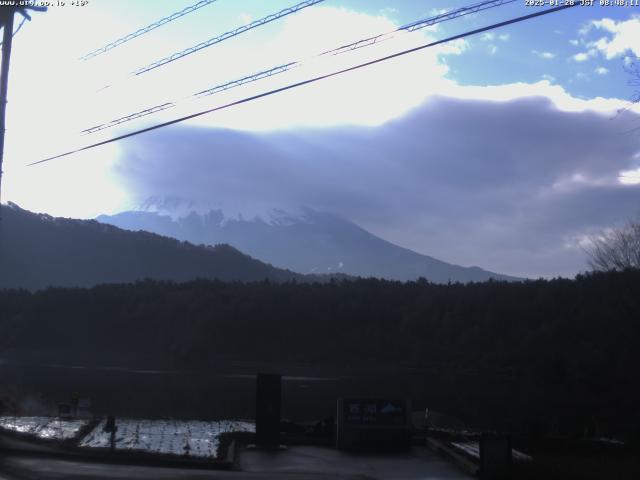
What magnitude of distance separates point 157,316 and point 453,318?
137ft

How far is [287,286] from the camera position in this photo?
13112cm

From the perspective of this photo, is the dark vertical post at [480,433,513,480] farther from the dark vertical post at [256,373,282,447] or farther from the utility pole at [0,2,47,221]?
the utility pole at [0,2,47,221]

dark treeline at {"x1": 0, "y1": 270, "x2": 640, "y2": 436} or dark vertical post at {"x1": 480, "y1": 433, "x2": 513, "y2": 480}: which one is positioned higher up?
dark treeline at {"x1": 0, "y1": 270, "x2": 640, "y2": 436}

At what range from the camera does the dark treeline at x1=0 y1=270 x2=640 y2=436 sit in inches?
3723

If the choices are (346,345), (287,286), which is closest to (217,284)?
(287,286)

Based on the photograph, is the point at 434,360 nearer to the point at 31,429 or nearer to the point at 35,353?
the point at 35,353

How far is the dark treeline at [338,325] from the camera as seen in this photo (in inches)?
3723

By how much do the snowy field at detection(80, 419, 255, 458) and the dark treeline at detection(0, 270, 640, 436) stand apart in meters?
61.1

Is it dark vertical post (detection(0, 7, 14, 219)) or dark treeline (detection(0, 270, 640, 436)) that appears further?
dark treeline (detection(0, 270, 640, 436))

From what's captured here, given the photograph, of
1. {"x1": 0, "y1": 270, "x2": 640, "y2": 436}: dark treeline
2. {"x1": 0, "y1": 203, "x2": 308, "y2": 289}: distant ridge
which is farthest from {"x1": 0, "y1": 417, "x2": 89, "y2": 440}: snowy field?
{"x1": 0, "y1": 203, "x2": 308, "y2": 289}: distant ridge

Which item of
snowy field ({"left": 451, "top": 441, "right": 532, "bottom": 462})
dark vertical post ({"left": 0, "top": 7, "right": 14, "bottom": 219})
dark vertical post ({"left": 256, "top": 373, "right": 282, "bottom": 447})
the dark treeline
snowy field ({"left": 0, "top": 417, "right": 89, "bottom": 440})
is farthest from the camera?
the dark treeline

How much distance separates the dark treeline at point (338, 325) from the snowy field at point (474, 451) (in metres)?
62.6

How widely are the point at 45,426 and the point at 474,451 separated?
10142 millimetres

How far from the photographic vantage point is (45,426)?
20281 millimetres
